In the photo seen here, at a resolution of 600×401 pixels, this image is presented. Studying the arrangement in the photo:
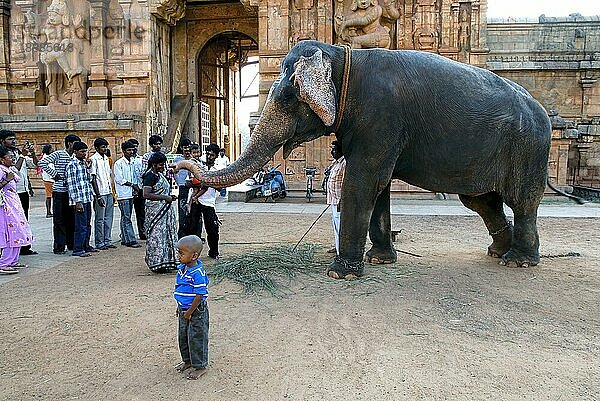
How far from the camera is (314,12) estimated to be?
1467 centimetres

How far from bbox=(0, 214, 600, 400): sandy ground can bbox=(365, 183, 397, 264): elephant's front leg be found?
19 cm

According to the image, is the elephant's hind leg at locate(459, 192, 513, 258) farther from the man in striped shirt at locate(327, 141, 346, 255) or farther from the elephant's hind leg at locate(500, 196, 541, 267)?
the man in striped shirt at locate(327, 141, 346, 255)

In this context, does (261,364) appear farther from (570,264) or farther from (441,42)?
(441,42)

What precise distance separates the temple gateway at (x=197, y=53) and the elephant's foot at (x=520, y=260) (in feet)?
27.0

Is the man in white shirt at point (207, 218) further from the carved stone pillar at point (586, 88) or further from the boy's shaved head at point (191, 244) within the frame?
the carved stone pillar at point (586, 88)

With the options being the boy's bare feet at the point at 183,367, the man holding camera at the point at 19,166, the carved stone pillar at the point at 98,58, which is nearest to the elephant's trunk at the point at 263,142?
the boy's bare feet at the point at 183,367

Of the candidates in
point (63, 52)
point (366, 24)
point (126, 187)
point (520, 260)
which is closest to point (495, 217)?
point (520, 260)

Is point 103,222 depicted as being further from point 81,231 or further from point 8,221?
point 8,221

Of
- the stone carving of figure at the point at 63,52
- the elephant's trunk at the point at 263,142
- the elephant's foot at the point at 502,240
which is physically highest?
the stone carving of figure at the point at 63,52

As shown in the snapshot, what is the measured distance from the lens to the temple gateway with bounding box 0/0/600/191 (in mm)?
14578

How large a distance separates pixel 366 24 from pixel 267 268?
1032 cm

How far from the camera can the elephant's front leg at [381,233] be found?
6.03 metres

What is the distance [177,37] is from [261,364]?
55.4 feet

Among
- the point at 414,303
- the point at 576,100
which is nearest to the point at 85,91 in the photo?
the point at 414,303
